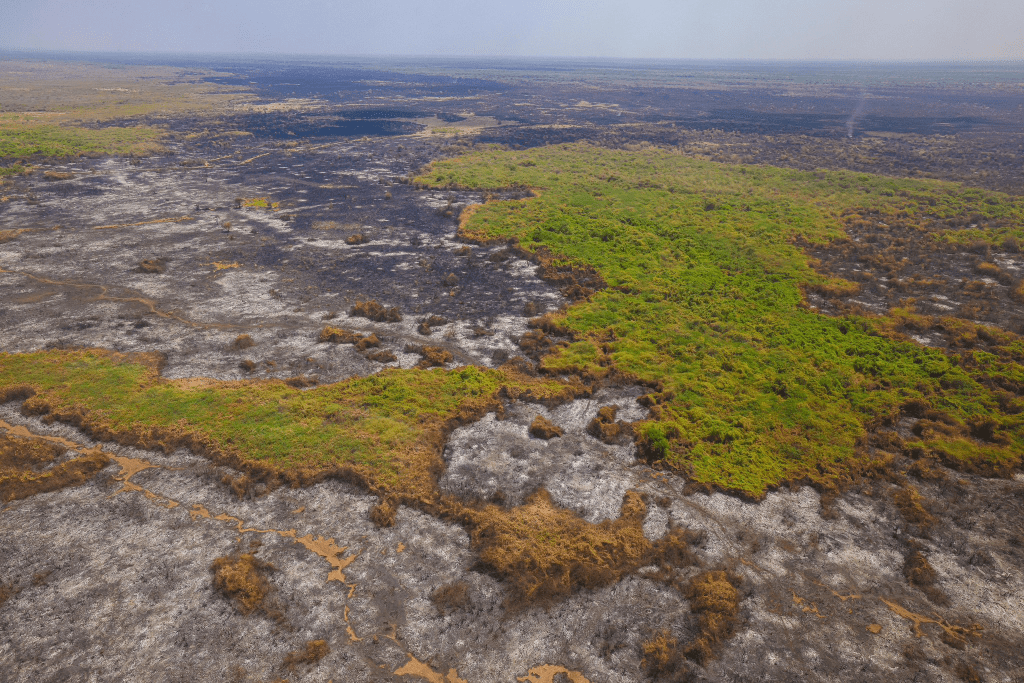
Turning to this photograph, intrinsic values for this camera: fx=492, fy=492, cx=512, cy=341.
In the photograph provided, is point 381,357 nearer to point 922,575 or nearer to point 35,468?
point 35,468

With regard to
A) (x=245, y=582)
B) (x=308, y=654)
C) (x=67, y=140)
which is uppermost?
(x=67, y=140)

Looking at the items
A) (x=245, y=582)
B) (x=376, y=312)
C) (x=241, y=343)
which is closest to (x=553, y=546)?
(x=245, y=582)

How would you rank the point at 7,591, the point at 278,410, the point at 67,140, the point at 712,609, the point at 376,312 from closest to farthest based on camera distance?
the point at 712,609 < the point at 7,591 < the point at 278,410 < the point at 376,312 < the point at 67,140

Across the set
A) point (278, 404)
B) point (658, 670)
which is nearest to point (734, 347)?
point (658, 670)

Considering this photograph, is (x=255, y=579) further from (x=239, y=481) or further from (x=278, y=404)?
(x=278, y=404)

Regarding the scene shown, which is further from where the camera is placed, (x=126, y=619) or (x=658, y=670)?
(x=126, y=619)

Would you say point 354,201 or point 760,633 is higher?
point 354,201
